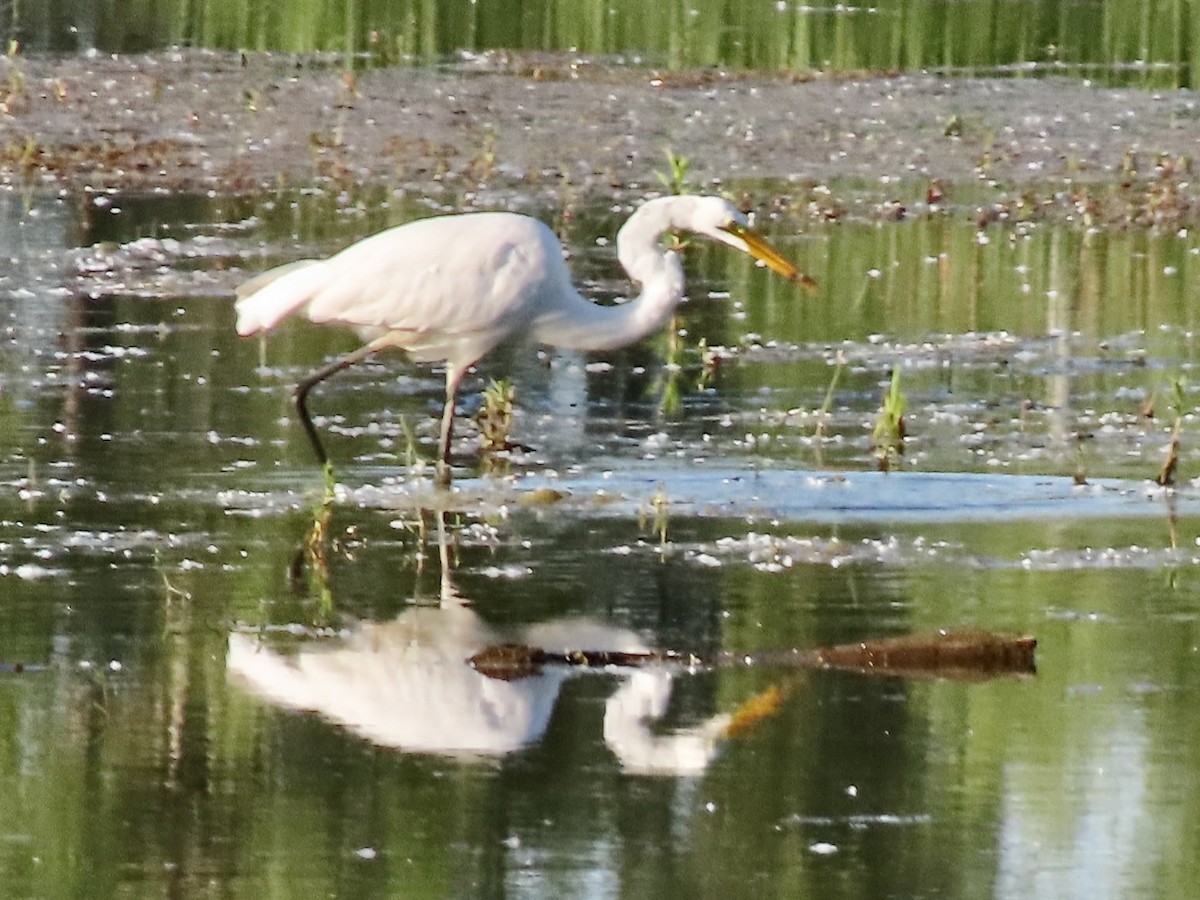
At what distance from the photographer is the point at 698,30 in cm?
3161

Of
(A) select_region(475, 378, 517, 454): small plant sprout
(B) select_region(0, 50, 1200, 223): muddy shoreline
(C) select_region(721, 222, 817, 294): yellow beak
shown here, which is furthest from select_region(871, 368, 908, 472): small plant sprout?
(B) select_region(0, 50, 1200, 223): muddy shoreline

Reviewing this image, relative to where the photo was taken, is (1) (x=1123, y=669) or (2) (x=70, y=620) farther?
(2) (x=70, y=620)

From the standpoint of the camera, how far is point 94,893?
18.2 feet

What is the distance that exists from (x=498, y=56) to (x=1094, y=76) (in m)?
5.87

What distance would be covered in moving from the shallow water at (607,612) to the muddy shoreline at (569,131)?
590cm

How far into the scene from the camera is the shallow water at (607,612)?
19.3 ft

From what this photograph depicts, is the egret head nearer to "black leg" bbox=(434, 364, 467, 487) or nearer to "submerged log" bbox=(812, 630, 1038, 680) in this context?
"black leg" bbox=(434, 364, 467, 487)

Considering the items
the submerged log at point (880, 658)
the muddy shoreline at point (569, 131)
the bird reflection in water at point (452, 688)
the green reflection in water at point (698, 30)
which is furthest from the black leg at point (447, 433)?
the green reflection in water at point (698, 30)

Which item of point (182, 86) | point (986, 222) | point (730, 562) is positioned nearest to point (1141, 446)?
point (730, 562)

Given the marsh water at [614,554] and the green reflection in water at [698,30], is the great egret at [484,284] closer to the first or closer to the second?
the marsh water at [614,554]

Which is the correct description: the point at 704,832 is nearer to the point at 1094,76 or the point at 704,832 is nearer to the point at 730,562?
the point at 730,562

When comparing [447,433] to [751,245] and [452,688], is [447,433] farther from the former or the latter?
[452,688]

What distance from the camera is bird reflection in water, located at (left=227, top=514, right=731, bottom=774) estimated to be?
6562 mm

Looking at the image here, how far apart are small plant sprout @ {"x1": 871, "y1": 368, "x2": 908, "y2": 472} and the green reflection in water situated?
1688 cm
